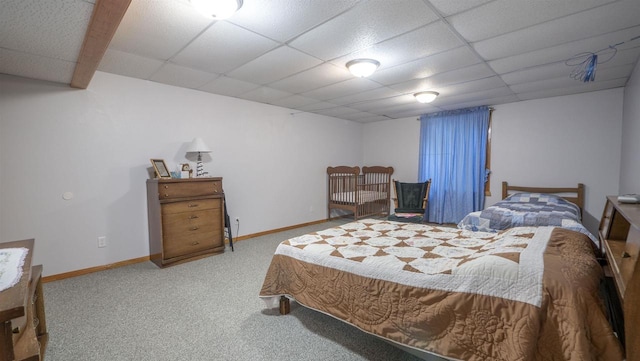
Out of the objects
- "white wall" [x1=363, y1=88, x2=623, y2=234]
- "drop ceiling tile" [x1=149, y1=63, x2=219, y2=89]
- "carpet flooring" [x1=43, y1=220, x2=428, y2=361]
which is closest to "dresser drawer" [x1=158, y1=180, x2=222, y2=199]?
"carpet flooring" [x1=43, y1=220, x2=428, y2=361]

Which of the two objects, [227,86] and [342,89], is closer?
[227,86]

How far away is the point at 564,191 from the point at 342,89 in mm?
3540

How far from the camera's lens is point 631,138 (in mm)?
2842

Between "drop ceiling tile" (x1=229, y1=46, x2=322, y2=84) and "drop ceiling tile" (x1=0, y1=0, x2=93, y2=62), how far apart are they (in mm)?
1288

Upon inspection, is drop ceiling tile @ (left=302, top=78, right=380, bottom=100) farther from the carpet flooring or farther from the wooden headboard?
the wooden headboard

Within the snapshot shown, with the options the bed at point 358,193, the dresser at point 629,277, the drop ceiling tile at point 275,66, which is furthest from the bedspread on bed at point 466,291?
the bed at point 358,193

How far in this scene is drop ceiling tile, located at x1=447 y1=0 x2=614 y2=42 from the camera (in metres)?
1.70

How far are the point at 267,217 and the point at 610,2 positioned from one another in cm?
433

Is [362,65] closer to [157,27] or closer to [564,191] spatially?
[157,27]

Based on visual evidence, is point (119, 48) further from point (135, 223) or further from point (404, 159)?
point (404, 159)

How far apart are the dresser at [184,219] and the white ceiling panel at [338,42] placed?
51.7 inches

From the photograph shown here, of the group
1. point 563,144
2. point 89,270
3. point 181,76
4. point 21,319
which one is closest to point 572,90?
point 563,144

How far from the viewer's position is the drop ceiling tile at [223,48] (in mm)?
2047

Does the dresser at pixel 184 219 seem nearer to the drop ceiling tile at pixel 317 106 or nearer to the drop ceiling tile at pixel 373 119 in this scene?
the drop ceiling tile at pixel 317 106
